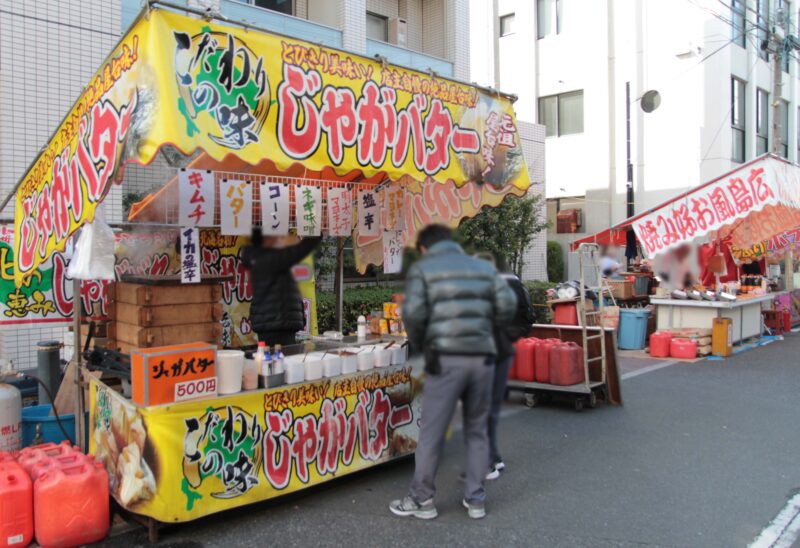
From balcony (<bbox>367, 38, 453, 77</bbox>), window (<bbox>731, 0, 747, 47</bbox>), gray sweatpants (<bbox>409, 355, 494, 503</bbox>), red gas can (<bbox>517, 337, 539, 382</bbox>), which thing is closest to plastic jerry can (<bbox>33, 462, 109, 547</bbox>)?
gray sweatpants (<bbox>409, 355, 494, 503</bbox>)

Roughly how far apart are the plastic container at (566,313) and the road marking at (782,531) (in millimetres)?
4229

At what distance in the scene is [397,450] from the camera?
199 inches

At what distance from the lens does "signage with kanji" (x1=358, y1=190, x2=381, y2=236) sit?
637cm

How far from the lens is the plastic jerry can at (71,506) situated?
12.0 ft

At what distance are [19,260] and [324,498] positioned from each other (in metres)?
3.06

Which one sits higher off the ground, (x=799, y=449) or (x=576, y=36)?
(x=576, y=36)

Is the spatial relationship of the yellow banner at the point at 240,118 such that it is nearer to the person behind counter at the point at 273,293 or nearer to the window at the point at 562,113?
the person behind counter at the point at 273,293

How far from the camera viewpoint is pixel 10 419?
15.2ft

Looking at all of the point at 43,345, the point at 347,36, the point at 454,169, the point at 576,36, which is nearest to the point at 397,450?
the point at 454,169

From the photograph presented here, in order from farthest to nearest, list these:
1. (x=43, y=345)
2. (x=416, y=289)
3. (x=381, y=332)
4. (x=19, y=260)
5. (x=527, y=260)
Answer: (x=527, y=260) < (x=381, y=332) < (x=43, y=345) < (x=19, y=260) < (x=416, y=289)

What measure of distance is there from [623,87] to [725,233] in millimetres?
7587

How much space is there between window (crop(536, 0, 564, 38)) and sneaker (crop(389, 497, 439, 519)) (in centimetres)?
2002

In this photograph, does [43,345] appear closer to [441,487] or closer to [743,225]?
[441,487]

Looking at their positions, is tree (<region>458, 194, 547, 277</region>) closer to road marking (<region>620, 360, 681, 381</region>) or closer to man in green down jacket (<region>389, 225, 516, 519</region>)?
road marking (<region>620, 360, 681, 381</region>)
